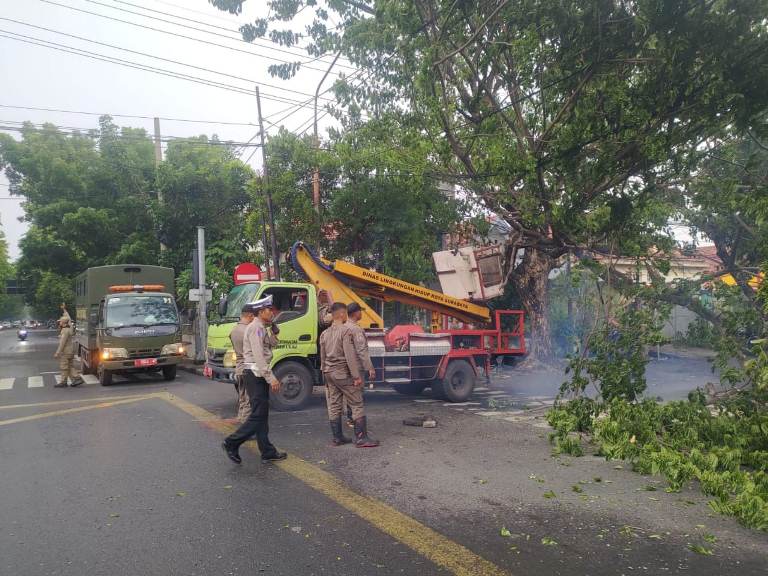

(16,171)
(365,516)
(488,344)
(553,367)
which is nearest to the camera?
(365,516)

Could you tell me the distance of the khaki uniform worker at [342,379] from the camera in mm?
7102

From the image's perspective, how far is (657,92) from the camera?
313 inches

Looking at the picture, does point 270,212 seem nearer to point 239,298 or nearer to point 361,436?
point 239,298

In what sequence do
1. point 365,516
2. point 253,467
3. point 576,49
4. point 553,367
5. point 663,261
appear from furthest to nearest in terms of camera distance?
1. point 553,367
2. point 663,261
3. point 576,49
4. point 253,467
5. point 365,516

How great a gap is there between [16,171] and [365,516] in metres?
30.0

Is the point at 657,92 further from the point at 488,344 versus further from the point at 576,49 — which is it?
the point at 488,344

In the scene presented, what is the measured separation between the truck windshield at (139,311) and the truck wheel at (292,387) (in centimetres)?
597

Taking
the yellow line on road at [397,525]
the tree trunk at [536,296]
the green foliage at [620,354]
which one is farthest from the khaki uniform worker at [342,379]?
the tree trunk at [536,296]

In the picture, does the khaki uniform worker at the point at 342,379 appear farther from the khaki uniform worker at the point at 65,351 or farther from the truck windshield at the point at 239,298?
the khaki uniform worker at the point at 65,351

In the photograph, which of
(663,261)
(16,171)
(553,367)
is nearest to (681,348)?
(553,367)

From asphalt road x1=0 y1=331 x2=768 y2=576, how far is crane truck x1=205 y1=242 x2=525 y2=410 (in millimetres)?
1626

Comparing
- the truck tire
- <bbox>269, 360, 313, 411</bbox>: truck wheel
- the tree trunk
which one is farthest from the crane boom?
the tree trunk

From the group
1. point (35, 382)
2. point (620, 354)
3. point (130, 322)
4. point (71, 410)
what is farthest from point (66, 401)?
point (620, 354)

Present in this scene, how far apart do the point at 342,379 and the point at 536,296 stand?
954 centimetres
